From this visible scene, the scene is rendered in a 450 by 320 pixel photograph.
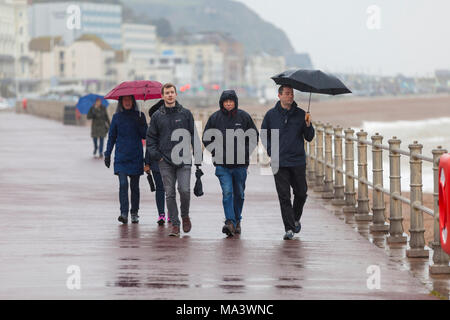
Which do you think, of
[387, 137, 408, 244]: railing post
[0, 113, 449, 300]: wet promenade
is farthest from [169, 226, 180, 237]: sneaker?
[387, 137, 408, 244]: railing post

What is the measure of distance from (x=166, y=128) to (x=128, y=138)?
4.33ft

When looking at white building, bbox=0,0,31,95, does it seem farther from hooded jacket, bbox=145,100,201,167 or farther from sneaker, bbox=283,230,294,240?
sneaker, bbox=283,230,294,240

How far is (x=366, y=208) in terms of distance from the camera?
48.1 ft

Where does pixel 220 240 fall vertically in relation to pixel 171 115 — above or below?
below

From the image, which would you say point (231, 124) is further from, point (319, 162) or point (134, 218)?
point (319, 162)

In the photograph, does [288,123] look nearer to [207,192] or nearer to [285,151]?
[285,151]

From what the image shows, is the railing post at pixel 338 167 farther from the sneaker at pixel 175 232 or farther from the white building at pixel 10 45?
the white building at pixel 10 45

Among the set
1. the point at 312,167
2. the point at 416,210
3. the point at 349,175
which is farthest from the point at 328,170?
the point at 416,210

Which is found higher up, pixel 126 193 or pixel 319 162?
pixel 126 193

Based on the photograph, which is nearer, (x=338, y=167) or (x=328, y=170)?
(x=338, y=167)

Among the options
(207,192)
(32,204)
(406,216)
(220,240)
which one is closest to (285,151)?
(220,240)

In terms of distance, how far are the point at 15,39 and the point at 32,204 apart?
18653 cm

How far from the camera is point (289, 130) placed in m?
12.4

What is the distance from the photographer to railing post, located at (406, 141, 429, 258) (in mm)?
11062
